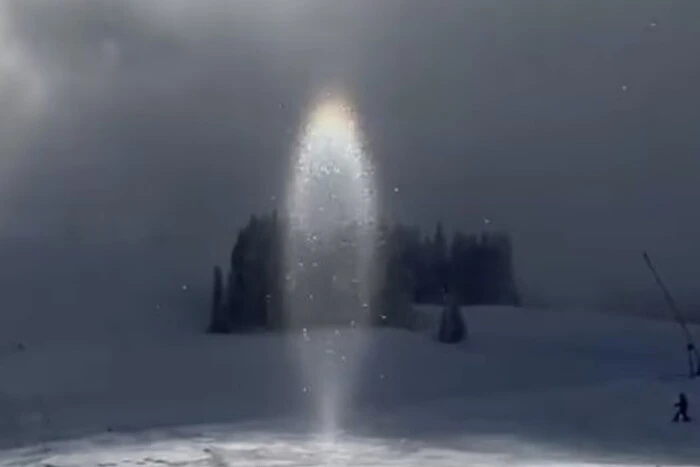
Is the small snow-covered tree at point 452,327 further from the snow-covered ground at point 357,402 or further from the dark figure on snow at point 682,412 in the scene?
the dark figure on snow at point 682,412

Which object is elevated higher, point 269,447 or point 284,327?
point 284,327

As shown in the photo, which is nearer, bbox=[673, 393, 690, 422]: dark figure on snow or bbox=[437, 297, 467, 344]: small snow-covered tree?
bbox=[673, 393, 690, 422]: dark figure on snow

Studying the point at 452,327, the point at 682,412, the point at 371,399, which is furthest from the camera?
the point at 452,327

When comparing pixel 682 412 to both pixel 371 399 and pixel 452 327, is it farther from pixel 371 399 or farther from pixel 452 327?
pixel 452 327

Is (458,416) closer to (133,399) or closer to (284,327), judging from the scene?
(133,399)

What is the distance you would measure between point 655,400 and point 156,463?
22.3 metres

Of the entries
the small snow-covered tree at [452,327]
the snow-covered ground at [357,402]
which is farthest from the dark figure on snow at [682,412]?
the small snow-covered tree at [452,327]

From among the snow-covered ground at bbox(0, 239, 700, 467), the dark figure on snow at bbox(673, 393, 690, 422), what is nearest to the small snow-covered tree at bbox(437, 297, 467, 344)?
the snow-covered ground at bbox(0, 239, 700, 467)

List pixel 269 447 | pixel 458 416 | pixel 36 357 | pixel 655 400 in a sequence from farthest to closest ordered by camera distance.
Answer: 1. pixel 36 357
2. pixel 655 400
3. pixel 458 416
4. pixel 269 447

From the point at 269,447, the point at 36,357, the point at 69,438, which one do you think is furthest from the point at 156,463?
the point at 36,357

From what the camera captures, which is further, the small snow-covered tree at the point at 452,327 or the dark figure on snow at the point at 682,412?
the small snow-covered tree at the point at 452,327

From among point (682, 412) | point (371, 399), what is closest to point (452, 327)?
point (371, 399)

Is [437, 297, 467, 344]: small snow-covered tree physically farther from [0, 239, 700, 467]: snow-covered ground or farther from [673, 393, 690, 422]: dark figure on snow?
[673, 393, 690, 422]: dark figure on snow

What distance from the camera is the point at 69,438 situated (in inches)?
1137
